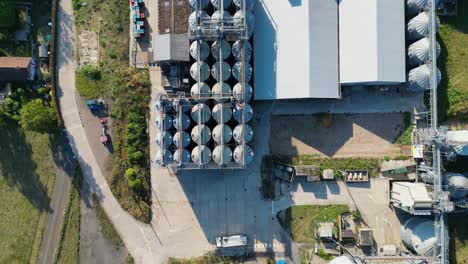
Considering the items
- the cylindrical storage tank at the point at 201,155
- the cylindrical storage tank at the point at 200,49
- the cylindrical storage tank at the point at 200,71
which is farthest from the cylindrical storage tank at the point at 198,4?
the cylindrical storage tank at the point at 201,155

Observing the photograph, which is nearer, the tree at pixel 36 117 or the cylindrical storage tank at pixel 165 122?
the cylindrical storage tank at pixel 165 122

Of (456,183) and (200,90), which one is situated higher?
(200,90)

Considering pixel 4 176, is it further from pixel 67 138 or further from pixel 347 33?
pixel 347 33

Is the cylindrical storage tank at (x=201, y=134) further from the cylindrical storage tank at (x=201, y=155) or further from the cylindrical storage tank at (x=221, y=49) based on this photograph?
the cylindrical storage tank at (x=221, y=49)

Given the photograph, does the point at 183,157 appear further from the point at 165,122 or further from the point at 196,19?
the point at 196,19

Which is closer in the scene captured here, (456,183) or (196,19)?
(196,19)

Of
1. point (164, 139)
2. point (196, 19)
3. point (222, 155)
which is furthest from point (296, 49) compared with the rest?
point (164, 139)
